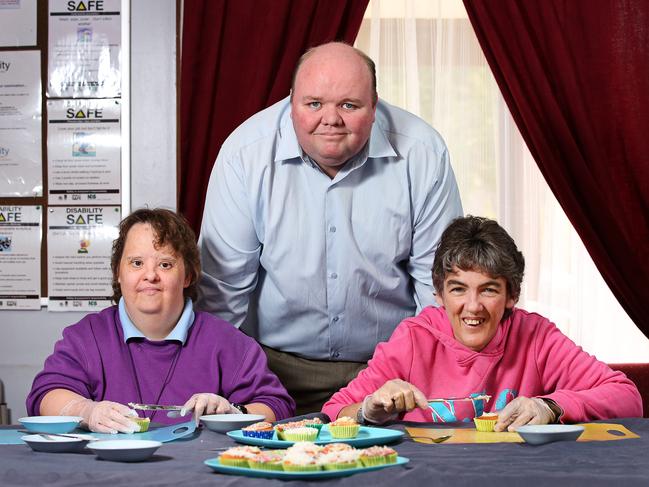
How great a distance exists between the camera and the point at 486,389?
83.5 inches

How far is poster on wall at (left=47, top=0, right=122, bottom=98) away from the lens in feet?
11.6

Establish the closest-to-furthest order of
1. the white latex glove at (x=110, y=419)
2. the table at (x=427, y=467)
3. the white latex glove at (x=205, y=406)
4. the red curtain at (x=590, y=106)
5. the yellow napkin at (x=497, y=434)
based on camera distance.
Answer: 1. the table at (x=427, y=467)
2. the yellow napkin at (x=497, y=434)
3. the white latex glove at (x=110, y=419)
4. the white latex glove at (x=205, y=406)
5. the red curtain at (x=590, y=106)

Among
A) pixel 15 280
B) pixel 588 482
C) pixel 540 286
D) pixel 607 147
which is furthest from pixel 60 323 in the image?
pixel 588 482

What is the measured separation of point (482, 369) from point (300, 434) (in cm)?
69

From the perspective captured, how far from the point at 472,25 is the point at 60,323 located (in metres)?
1.90

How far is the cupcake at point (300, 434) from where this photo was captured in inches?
61.3

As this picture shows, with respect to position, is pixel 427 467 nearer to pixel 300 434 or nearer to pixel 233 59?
pixel 300 434

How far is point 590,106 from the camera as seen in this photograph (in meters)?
3.58

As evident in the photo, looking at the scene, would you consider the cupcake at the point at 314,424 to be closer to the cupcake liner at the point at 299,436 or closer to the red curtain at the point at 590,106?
the cupcake liner at the point at 299,436

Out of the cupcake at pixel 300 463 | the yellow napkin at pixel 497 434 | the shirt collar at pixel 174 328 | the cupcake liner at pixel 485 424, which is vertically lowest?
the yellow napkin at pixel 497 434

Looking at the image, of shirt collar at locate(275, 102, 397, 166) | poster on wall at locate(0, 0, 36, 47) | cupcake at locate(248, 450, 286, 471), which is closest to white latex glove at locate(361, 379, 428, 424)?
cupcake at locate(248, 450, 286, 471)

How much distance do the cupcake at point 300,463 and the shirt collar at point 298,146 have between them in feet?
4.45

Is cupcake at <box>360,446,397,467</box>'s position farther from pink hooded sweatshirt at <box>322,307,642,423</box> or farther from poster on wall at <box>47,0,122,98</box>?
poster on wall at <box>47,0,122,98</box>

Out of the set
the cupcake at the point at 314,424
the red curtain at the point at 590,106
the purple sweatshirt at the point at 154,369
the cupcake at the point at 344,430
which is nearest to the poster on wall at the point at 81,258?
the purple sweatshirt at the point at 154,369
